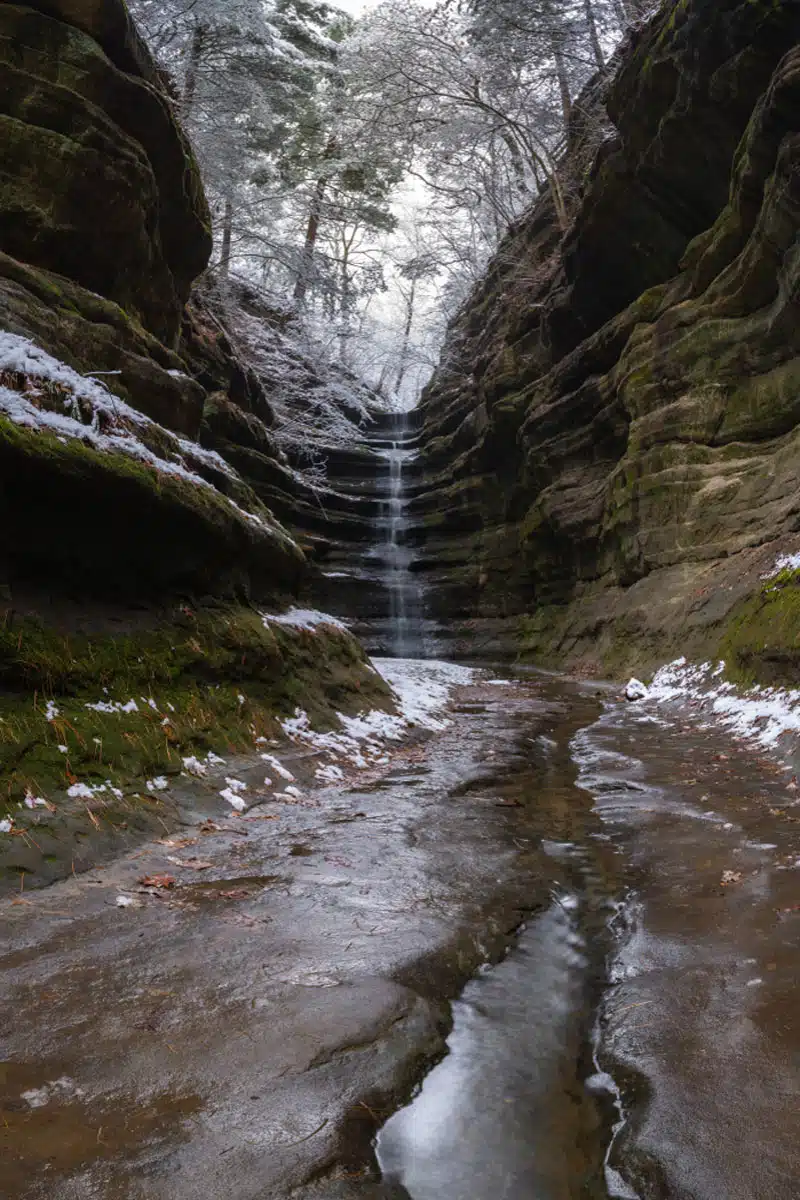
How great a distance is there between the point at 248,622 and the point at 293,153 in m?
21.3

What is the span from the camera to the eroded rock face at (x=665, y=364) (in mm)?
12188

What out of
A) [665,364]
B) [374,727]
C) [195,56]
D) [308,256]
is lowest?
[374,727]

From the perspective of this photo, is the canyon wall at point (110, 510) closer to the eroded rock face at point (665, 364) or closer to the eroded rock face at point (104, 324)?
the eroded rock face at point (104, 324)

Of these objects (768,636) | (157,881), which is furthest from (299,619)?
(768,636)

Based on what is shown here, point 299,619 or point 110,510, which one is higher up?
point 110,510

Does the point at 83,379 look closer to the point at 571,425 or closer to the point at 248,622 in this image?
the point at 248,622

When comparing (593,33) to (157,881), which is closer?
(157,881)

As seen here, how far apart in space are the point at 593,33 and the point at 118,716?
2470cm

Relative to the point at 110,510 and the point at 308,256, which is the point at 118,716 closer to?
the point at 110,510

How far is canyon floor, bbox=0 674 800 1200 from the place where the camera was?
161 centimetres

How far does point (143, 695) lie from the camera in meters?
5.18

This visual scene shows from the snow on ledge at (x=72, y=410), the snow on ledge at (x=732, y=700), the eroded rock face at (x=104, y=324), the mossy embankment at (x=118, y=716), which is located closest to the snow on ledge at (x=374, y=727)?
the mossy embankment at (x=118, y=716)

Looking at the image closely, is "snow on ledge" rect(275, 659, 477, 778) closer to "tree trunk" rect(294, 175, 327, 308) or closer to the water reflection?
the water reflection

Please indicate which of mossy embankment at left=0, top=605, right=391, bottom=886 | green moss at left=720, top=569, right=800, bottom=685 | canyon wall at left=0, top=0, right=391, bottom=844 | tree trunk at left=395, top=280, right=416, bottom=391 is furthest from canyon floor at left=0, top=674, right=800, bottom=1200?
tree trunk at left=395, top=280, right=416, bottom=391
